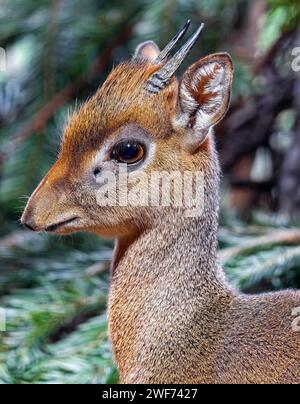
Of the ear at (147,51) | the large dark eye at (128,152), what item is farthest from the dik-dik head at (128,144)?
the ear at (147,51)

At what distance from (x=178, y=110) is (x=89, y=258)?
0.63 meters

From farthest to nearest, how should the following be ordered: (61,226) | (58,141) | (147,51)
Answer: (58,141), (147,51), (61,226)

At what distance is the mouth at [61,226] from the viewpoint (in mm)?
1166

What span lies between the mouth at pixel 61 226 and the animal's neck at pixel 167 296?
0.11 meters

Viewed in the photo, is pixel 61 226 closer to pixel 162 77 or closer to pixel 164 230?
pixel 164 230

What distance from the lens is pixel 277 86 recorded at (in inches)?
81.9

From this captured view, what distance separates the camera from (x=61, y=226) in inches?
46.1

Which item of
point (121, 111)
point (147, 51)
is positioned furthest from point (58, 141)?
point (121, 111)

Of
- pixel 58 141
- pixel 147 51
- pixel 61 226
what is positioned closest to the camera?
pixel 61 226

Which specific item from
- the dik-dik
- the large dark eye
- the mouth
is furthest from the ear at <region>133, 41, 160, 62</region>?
the mouth

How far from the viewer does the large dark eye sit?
1187 mm

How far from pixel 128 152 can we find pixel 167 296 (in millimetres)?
221

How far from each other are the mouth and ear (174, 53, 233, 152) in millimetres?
198

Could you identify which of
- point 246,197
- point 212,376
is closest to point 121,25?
point 246,197
